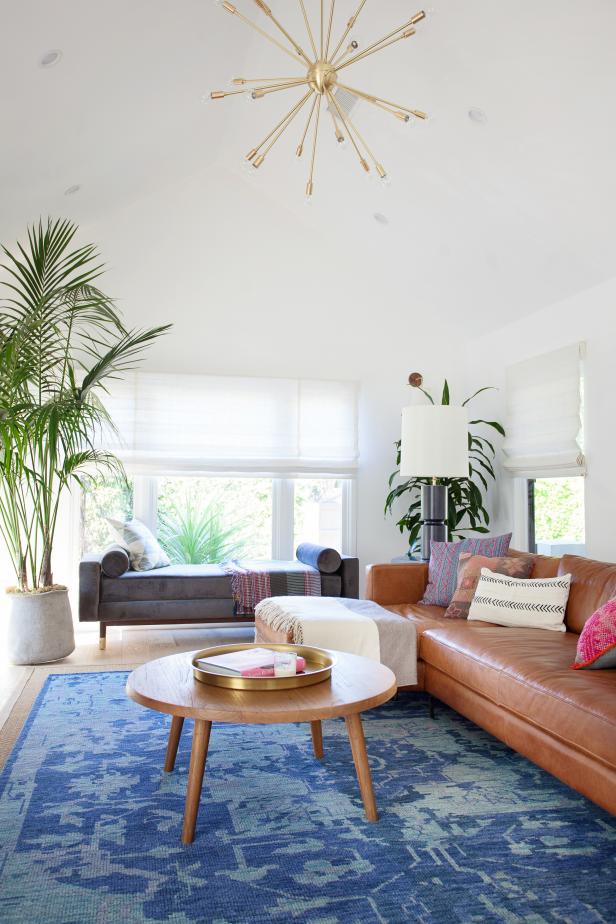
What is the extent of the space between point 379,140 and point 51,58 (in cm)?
206

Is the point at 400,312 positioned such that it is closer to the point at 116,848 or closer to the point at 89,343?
the point at 89,343

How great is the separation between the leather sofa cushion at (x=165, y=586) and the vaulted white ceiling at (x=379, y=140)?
2444 mm

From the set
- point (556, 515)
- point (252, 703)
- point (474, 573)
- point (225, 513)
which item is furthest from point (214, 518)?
point (252, 703)

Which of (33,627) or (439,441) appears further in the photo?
(33,627)

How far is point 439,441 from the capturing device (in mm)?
4406

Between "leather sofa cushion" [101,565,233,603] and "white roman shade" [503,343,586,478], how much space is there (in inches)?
91.4

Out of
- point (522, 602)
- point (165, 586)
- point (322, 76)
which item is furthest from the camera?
point (165, 586)

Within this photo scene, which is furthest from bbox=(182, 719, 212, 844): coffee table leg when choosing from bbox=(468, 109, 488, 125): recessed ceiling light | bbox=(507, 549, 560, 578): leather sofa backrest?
bbox=(468, 109, 488, 125): recessed ceiling light

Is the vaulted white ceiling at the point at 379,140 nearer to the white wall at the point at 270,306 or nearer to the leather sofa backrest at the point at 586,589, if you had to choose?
the white wall at the point at 270,306

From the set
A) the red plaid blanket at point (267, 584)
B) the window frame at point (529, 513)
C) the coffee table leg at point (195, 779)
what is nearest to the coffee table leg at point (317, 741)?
the coffee table leg at point (195, 779)

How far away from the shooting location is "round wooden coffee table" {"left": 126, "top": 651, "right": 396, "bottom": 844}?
7.18 feet

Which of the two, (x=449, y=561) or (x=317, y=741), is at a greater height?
(x=449, y=561)

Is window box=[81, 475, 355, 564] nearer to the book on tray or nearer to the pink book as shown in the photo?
the book on tray

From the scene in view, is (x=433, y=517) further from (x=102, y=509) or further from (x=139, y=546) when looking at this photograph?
(x=102, y=509)
